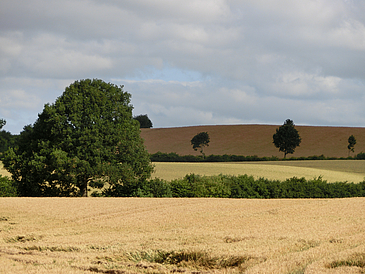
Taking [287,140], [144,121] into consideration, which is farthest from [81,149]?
[144,121]

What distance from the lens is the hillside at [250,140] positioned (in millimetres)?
55625

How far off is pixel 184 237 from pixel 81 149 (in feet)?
28.7

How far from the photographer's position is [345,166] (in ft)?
110

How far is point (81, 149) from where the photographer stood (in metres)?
14.0

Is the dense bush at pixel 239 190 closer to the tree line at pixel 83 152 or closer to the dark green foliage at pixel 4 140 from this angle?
the tree line at pixel 83 152

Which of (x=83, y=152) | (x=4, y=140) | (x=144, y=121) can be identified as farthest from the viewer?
(x=144, y=121)

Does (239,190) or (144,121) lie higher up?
(144,121)

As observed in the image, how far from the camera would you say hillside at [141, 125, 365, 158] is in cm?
5562

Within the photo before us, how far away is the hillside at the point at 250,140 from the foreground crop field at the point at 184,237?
45.6 m

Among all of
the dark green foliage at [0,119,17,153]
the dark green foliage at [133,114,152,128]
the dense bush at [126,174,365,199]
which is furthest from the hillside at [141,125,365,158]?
the dense bush at [126,174,365,199]

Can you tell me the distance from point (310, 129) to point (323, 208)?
203ft

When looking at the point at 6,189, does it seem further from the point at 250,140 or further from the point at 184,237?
the point at 250,140

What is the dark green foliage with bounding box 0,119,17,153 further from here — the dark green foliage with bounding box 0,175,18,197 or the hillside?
the dark green foliage with bounding box 0,175,18,197

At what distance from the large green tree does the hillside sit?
130 ft
